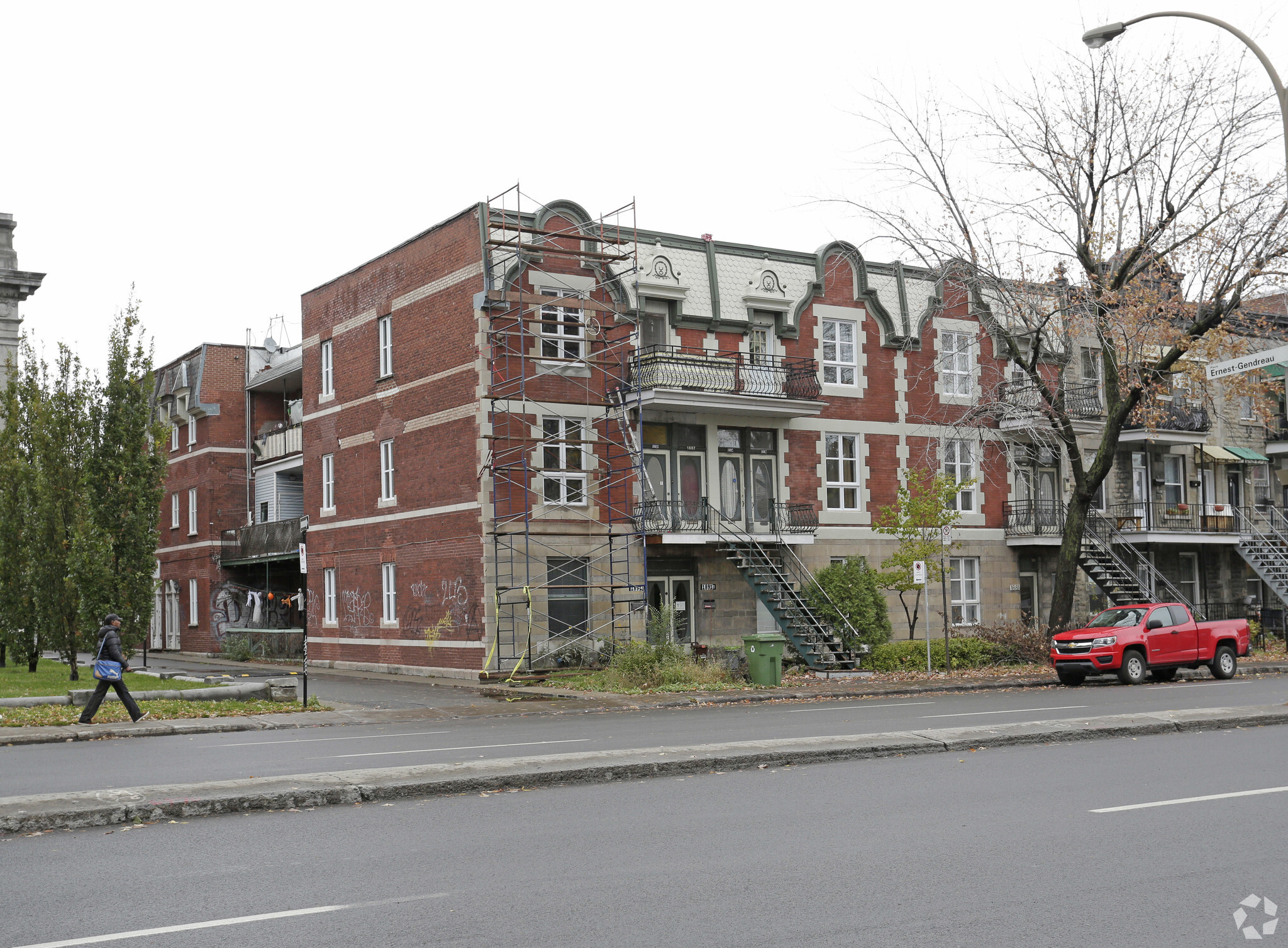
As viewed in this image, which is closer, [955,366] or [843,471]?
[843,471]

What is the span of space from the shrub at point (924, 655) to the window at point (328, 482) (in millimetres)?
15731

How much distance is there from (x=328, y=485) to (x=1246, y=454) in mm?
29986

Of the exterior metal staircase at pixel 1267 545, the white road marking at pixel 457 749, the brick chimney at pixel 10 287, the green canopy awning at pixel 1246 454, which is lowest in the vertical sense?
the white road marking at pixel 457 749

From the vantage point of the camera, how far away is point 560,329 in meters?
30.0

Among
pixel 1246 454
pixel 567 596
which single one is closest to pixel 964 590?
pixel 567 596

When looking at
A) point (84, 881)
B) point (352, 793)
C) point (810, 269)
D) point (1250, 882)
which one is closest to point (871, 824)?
point (1250, 882)

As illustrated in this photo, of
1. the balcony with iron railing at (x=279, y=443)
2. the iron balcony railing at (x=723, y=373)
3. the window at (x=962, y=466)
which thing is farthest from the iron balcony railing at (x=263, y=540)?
the window at (x=962, y=466)

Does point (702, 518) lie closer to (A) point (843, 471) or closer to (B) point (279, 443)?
(A) point (843, 471)

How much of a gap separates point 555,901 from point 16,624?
2404 cm

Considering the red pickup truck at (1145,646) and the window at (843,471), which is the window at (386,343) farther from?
the red pickup truck at (1145,646)

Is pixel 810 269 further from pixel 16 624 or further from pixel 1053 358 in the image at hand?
pixel 16 624

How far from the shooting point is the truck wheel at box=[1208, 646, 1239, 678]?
27091 mm

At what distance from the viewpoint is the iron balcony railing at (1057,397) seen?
106ft

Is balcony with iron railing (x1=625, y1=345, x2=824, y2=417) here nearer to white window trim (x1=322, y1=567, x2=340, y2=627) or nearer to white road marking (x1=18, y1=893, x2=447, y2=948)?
white window trim (x1=322, y1=567, x2=340, y2=627)
